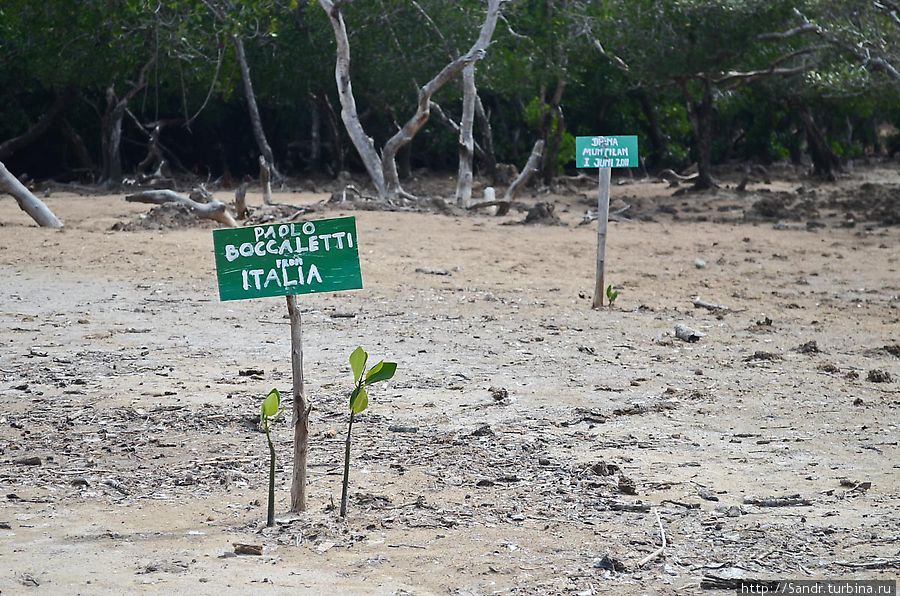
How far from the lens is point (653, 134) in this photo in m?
31.6

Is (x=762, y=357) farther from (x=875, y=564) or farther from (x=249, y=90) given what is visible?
(x=249, y=90)

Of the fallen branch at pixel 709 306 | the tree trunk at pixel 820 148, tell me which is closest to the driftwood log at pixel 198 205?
the fallen branch at pixel 709 306

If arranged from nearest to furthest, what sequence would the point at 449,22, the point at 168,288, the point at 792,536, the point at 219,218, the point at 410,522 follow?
the point at 792,536, the point at 410,522, the point at 168,288, the point at 219,218, the point at 449,22

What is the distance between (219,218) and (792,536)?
12003mm

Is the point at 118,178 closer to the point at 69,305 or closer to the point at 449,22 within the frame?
the point at 449,22

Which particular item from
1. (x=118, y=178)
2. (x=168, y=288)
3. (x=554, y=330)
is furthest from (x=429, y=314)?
(x=118, y=178)

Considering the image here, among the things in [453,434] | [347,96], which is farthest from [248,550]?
[347,96]

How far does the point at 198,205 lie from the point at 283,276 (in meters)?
11.2

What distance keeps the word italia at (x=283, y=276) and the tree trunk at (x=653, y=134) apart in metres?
26.2

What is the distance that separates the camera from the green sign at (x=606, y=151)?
33.9ft

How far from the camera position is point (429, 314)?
10.0 m

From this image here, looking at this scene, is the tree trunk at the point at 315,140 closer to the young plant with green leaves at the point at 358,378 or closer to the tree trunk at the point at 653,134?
the tree trunk at the point at 653,134

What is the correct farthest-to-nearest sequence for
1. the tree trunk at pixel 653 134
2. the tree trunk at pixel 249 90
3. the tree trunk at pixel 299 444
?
the tree trunk at pixel 653 134, the tree trunk at pixel 249 90, the tree trunk at pixel 299 444

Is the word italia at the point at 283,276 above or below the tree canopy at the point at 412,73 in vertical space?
below
